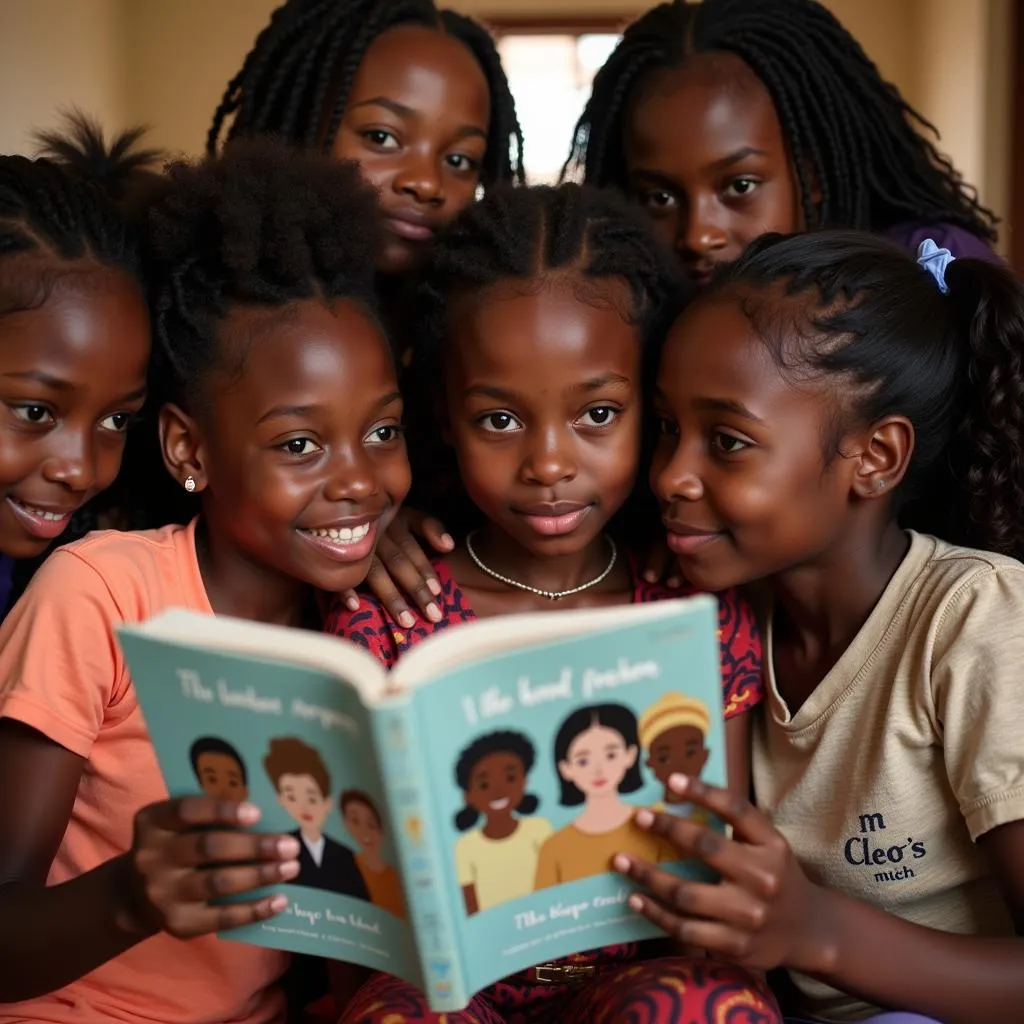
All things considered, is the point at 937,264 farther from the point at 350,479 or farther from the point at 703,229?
the point at 350,479

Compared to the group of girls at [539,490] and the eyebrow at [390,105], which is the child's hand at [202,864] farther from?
the eyebrow at [390,105]

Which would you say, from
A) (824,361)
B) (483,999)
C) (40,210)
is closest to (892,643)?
(824,361)

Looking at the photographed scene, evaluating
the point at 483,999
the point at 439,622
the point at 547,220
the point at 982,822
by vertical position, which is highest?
the point at 547,220

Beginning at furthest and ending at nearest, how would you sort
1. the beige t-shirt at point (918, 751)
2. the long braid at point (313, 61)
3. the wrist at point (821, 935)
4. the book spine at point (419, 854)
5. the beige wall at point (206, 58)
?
1. the beige wall at point (206, 58)
2. the long braid at point (313, 61)
3. the beige t-shirt at point (918, 751)
4. the wrist at point (821, 935)
5. the book spine at point (419, 854)

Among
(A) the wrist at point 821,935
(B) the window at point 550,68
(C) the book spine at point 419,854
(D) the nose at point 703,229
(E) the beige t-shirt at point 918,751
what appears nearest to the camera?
(C) the book spine at point 419,854

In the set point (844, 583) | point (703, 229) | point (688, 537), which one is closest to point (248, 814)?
point (688, 537)

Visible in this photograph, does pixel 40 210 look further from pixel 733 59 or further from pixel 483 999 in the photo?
pixel 733 59

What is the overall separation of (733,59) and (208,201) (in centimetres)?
91

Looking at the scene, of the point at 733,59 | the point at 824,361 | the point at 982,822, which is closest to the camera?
the point at 982,822

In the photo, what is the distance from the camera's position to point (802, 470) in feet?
4.09

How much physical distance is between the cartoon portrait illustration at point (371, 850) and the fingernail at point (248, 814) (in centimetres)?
7

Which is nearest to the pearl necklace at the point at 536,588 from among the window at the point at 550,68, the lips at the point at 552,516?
the lips at the point at 552,516

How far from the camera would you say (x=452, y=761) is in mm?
835

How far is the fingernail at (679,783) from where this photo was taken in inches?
35.6
